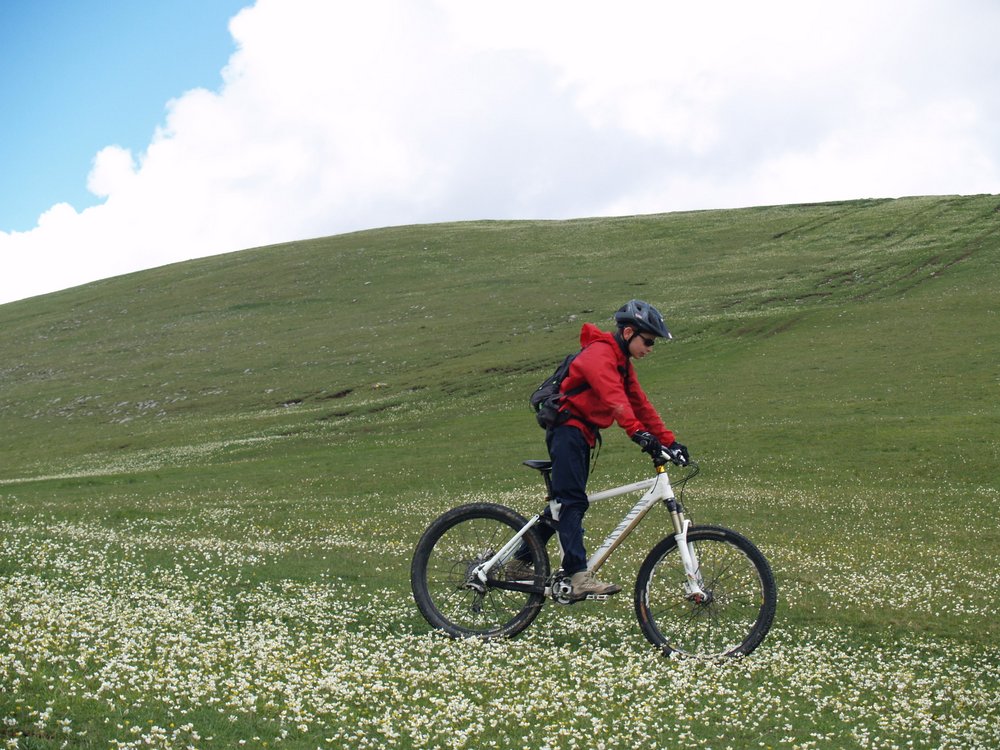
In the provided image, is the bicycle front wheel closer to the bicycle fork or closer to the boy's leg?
the bicycle fork

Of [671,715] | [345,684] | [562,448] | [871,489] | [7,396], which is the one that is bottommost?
[871,489]

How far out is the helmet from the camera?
1038cm

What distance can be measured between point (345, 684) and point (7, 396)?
276 feet

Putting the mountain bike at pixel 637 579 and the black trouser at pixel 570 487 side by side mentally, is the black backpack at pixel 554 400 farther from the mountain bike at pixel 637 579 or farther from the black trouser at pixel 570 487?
the mountain bike at pixel 637 579

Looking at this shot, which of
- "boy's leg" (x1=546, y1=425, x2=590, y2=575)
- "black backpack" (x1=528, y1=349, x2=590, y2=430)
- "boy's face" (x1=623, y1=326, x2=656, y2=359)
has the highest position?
"boy's face" (x1=623, y1=326, x2=656, y2=359)

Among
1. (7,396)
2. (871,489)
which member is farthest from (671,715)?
(7,396)

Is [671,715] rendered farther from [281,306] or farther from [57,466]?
[281,306]

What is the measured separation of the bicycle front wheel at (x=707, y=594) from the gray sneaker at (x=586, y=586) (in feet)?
1.13

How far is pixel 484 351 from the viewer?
72.1m

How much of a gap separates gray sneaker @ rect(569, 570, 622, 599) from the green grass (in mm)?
589

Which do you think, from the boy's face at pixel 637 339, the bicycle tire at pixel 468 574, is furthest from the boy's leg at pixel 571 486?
the boy's face at pixel 637 339

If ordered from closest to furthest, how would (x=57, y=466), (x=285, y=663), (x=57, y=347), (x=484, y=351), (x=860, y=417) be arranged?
(x=285, y=663) < (x=860, y=417) < (x=57, y=466) < (x=484, y=351) < (x=57, y=347)

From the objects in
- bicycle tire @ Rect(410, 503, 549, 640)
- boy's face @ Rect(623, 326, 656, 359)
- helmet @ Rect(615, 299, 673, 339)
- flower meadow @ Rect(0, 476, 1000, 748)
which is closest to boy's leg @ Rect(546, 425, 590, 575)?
bicycle tire @ Rect(410, 503, 549, 640)

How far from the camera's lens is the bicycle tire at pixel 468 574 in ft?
35.2
